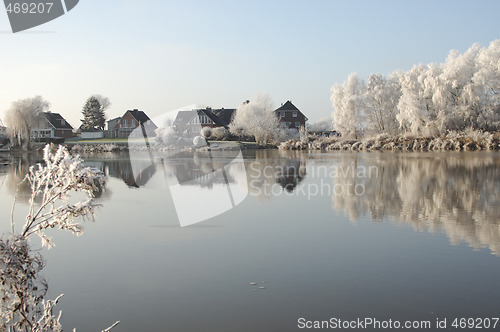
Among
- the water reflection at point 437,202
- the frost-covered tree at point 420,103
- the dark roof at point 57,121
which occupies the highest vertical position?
the dark roof at point 57,121

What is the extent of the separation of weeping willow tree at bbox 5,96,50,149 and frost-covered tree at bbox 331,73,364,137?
38.8 m

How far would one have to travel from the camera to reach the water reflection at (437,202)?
388 inches

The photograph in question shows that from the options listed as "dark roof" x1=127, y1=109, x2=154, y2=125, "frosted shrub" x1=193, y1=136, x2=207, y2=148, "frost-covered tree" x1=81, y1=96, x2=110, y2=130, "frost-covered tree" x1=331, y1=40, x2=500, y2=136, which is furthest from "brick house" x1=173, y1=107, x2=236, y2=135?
"frost-covered tree" x1=331, y1=40, x2=500, y2=136

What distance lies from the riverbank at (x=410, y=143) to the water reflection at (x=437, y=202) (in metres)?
21.3

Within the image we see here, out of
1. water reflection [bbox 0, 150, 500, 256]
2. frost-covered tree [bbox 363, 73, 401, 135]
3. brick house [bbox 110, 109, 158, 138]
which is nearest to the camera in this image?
water reflection [bbox 0, 150, 500, 256]

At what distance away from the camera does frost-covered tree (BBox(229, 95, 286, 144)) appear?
205ft

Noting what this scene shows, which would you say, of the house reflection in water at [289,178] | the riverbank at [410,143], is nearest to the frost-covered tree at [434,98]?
the riverbank at [410,143]

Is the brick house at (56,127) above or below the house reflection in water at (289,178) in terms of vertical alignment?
above

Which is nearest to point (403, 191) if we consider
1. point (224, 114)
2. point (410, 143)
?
point (410, 143)

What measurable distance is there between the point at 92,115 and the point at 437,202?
80093 mm

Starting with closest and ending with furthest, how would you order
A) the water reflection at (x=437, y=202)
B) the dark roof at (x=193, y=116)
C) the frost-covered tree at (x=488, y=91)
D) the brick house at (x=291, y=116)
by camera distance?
the water reflection at (x=437, y=202), the frost-covered tree at (x=488, y=91), the dark roof at (x=193, y=116), the brick house at (x=291, y=116)

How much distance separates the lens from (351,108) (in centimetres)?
5828

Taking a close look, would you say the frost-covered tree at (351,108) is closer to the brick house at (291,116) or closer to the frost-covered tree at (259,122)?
the frost-covered tree at (259,122)

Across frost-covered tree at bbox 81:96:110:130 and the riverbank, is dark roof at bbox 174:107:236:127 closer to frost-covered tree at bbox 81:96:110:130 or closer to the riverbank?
frost-covered tree at bbox 81:96:110:130
